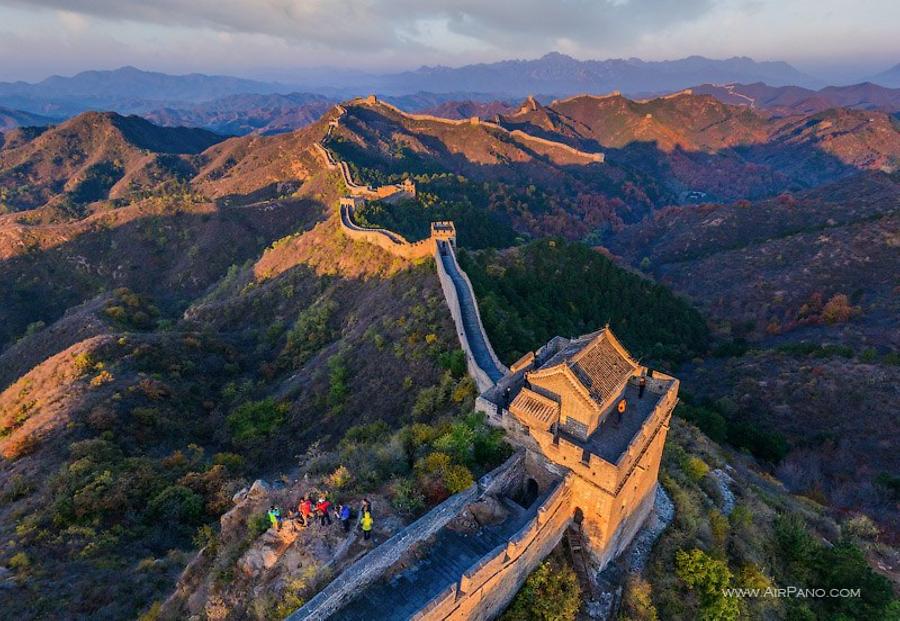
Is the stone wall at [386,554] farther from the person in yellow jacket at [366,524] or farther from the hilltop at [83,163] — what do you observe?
the hilltop at [83,163]

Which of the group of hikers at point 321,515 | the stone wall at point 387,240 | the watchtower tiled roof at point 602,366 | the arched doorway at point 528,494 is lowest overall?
the stone wall at point 387,240

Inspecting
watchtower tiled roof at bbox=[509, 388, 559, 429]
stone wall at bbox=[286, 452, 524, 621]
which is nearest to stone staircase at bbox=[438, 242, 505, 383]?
watchtower tiled roof at bbox=[509, 388, 559, 429]

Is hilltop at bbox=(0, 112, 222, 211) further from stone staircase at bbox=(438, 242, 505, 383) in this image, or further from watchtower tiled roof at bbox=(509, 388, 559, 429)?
watchtower tiled roof at bbox=(509, 388, 559, 429)

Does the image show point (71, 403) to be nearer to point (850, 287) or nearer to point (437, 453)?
point (437, 453)

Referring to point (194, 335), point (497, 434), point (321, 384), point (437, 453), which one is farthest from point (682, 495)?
point (194, 335)

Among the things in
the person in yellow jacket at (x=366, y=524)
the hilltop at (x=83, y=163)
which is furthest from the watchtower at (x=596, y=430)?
the hilltop at (x=83, y=163)

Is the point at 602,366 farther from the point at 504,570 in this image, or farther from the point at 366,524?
the point at 366,524

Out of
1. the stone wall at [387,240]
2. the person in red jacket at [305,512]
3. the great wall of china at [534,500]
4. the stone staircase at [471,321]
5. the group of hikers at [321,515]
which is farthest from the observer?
the stone wall at [387,240]

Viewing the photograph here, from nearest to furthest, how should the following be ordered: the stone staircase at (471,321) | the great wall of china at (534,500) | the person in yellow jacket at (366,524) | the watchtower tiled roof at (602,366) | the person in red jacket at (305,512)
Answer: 1. the great wall of china at (534,500)
2. the person in yellow jacket at (366,524)
3. the person in red jacket at (305,512)
4. the watchtower tiled roof at (602,366)
5. the stone staircase at (471,321)
